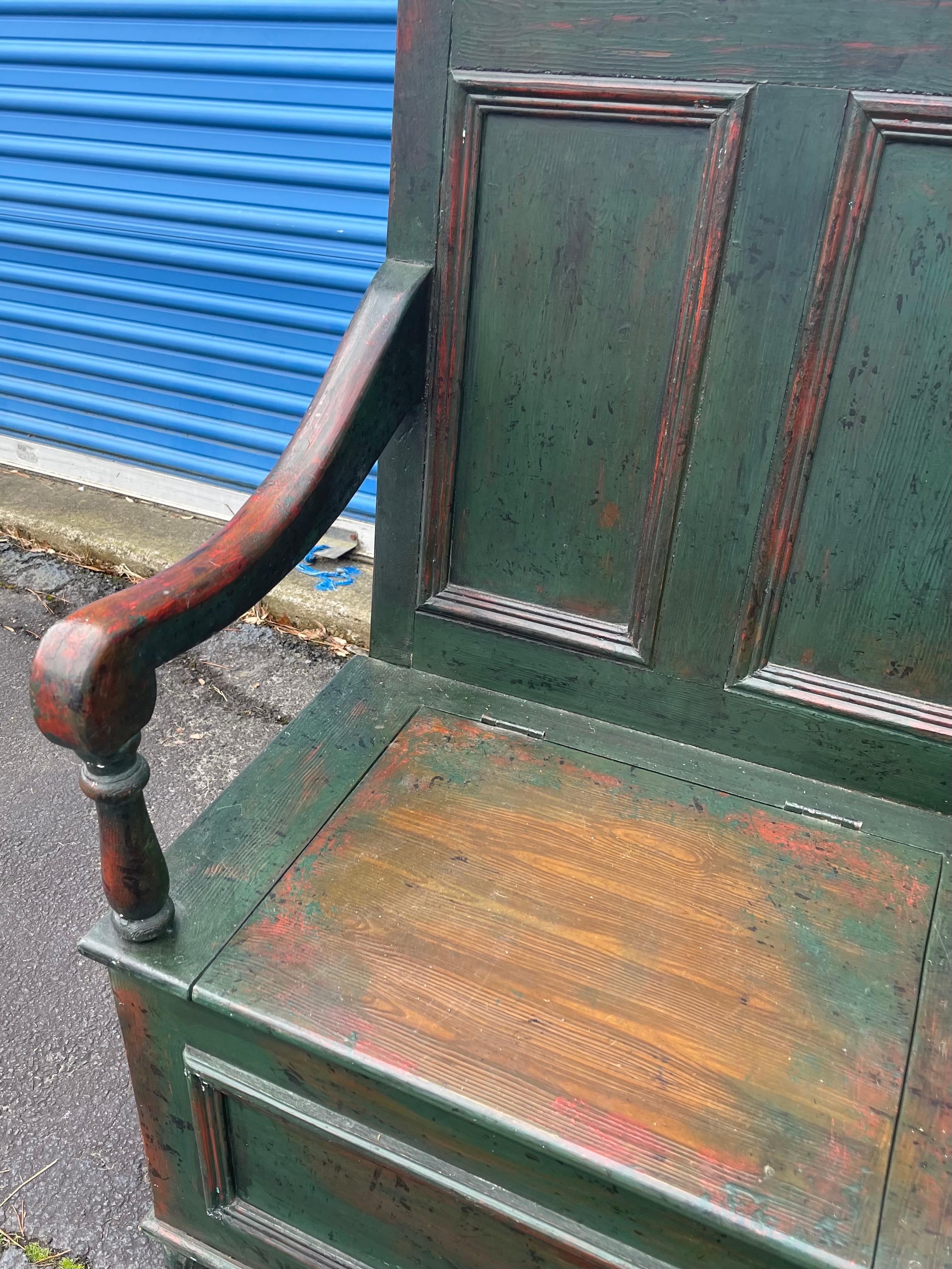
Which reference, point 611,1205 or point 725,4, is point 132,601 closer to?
point 611,1205

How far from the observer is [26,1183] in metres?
1.46

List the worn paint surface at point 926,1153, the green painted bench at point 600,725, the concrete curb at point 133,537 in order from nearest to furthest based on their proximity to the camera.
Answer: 1. the worn paint surface at point 926,1153
2. the green painted bench at point 600,725
3. the concrete curb at point 133,537

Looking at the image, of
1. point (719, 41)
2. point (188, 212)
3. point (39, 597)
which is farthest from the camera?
point (39, 597)

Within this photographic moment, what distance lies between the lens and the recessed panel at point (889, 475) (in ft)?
3.25

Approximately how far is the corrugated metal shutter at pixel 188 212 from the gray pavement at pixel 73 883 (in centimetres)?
56

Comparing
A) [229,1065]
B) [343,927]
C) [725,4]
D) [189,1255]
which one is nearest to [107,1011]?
[189,1255]

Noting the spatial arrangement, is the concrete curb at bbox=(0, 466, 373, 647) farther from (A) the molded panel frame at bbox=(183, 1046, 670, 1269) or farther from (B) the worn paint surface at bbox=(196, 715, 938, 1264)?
(A) the molded panel frame at bbox=(183, 1046, 670, 1269)

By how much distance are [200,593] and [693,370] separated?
628 millimetres

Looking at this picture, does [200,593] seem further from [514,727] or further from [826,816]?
[826,816]

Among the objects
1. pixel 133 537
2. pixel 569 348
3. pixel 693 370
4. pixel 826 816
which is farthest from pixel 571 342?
pixel 133 537

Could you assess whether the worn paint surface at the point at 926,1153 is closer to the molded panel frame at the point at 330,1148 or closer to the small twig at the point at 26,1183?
the molded panel frame at the point at 330,1148

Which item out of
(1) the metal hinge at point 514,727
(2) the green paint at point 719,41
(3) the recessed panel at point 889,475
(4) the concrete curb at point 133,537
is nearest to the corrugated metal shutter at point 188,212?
(4) the concrete curb at point 133,537

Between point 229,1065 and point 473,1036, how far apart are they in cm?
32

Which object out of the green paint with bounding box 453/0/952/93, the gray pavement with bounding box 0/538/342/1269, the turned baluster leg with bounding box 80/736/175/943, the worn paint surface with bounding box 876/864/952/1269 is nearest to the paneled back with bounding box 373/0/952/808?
the green paint with bounding box 453/0/952/93
